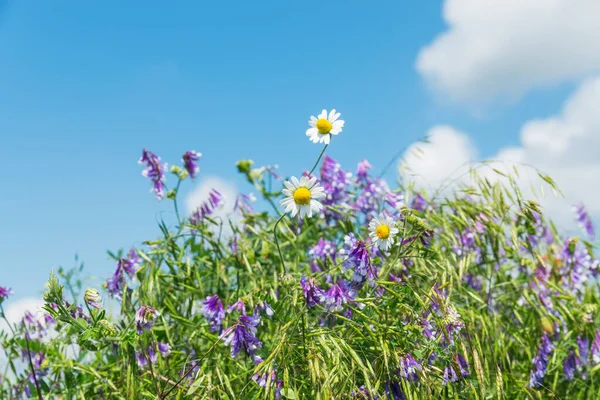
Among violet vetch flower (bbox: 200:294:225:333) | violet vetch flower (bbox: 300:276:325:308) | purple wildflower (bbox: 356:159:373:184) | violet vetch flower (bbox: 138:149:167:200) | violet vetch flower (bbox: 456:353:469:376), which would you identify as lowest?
violet vetch flower (bbox: 456:353:469:376)

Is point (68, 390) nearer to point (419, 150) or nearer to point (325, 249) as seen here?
point (325, 249)

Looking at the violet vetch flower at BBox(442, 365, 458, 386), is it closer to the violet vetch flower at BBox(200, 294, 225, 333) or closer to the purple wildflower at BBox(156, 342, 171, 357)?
the violet vetch flower at BBox(200, 294, 225, 333)

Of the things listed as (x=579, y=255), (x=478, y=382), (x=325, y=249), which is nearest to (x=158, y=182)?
(x=325, y=249)

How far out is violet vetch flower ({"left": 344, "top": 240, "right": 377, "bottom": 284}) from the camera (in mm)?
2549

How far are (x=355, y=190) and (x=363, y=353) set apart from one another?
6.58ft

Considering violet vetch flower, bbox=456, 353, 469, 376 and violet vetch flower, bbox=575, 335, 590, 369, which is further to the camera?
violet vetch flower, bbox=575, 335, 590, 369

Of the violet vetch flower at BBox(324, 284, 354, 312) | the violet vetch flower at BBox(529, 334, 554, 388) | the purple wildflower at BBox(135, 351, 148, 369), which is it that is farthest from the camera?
the violet vetch flower at BBox(529, 334, 554, 388)

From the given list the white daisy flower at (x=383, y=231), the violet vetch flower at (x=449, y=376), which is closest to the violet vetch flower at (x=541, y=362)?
the violet vetch flower at (x=449, y=376)

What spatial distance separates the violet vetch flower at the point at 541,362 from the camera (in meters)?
3.25

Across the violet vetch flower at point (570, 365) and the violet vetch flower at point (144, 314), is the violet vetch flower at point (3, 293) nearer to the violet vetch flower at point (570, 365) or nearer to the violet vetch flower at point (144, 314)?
the violet vetch flower at point (144, 314)

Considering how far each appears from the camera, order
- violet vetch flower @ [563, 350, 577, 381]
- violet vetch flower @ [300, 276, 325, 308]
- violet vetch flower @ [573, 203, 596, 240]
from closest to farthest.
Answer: violet vetch flower @ [300, 276, 325, 308], violet vetch flower @ [563, 350, 577, 381], violet vetch flower @ [573, 203, 596, 240]

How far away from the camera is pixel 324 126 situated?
243cm

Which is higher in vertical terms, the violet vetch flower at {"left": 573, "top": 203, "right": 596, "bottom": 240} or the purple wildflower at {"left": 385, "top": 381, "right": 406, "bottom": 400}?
the violet vetch flower at {"left": 573, "top": 203, "right": 596, "bottom": 240}

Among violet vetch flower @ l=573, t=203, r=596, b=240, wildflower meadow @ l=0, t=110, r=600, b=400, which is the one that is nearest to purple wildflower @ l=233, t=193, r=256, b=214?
wildflower meadow @ l=0, t=110, r=600, b=400
